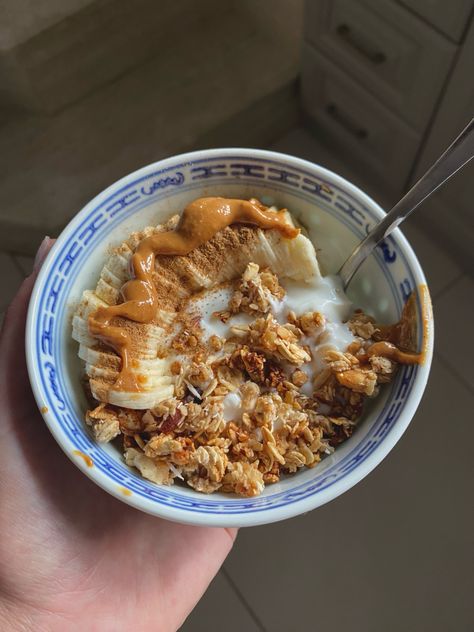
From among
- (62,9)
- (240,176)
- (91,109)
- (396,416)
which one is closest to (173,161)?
(240,176)

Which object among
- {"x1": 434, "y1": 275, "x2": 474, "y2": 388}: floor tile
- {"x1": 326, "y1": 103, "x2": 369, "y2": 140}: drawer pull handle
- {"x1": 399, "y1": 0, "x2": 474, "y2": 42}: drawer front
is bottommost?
{"x1": 434, "y1": 275, "x2": 474, "y2": 388}: floor tile

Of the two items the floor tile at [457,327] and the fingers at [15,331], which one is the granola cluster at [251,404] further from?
the floor tile at [457,327]

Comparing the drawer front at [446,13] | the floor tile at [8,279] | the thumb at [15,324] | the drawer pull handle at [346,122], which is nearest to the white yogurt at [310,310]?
the thumb at [15,324]

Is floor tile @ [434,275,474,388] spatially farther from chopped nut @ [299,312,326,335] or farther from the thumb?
the thumb

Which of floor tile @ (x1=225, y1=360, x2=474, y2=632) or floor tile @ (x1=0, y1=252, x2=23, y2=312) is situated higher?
floor tile @ (x1=225, y1=360, x2=474, y2=632)

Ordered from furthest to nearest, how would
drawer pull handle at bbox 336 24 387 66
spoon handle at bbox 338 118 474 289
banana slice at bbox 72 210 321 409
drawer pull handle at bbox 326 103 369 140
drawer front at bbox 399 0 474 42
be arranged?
drawer pull handle at bbox 326 103 369 140
drawer pull handle at bbox 336 24 387 66
drawer front at bbox 399 0 474 42
banana slice at bbox 72 210 321 409
spoon handle at bbox 338 118 474 289

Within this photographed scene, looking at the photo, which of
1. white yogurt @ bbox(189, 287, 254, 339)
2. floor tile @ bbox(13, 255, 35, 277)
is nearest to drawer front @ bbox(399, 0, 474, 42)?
white yogurt @ bbox(189, 287, 254, 339)

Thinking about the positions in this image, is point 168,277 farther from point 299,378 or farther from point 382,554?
point 382,554
